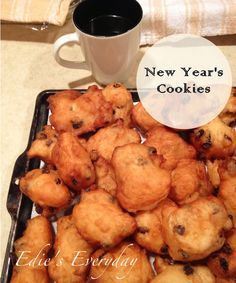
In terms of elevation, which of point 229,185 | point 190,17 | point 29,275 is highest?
point 190,17

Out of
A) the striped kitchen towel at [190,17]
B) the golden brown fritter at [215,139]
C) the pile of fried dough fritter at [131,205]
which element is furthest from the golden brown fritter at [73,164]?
the striped kitchen towel at [190,17]

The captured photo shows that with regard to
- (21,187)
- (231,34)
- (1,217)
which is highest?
(231,34)

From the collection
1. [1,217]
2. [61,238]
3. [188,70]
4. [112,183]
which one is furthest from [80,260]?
[188,70]

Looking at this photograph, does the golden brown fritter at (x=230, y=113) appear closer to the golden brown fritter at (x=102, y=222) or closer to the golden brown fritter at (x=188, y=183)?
the golden brown fritter at (x=188, y=183)

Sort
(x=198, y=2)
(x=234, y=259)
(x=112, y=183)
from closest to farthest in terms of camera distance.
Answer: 1. (x=234, y=259)
2. (x=112, y=183)
3. (x=198, y=2)

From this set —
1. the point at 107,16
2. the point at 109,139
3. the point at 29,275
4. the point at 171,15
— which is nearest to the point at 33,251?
the point at 29,275

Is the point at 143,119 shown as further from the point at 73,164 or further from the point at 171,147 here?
the point at 73,164

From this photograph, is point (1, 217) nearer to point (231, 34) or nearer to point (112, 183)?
point (112, 183)

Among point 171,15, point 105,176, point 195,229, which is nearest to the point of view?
point 195,229
